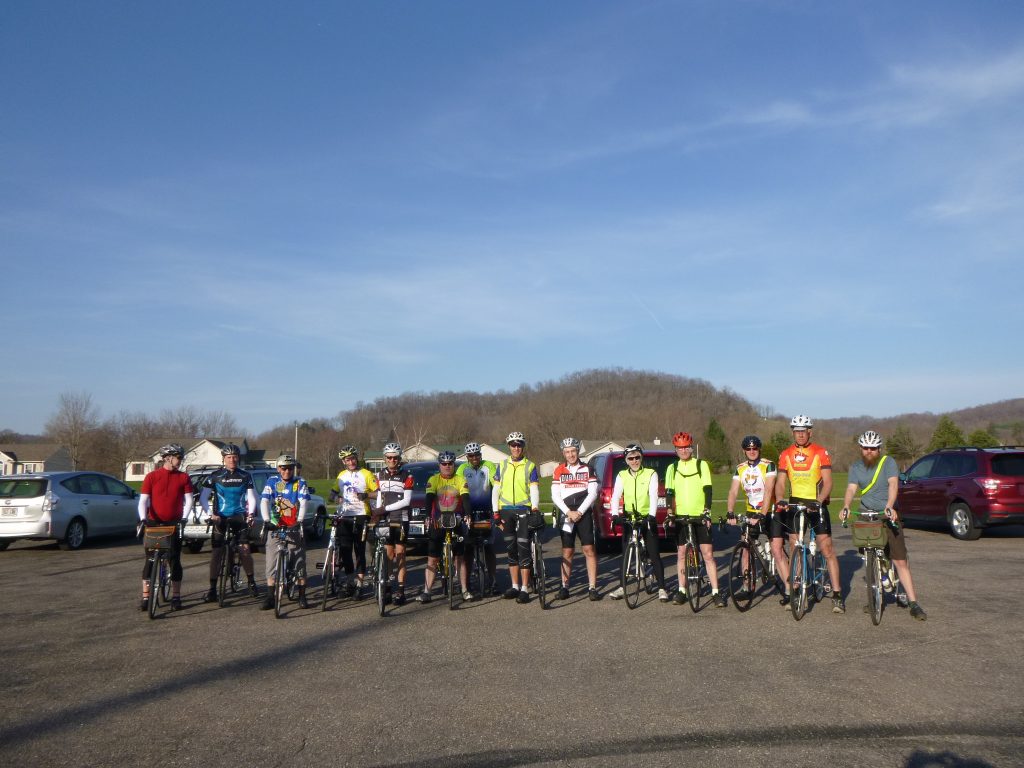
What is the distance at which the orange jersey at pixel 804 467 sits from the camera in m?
9.27

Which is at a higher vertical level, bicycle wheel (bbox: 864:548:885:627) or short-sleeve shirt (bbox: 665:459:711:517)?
short-sleeve shirt (bbox: 665:459:711:517)

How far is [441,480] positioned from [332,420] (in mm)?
124008

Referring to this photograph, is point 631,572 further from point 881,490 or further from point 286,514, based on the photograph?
point 286,514

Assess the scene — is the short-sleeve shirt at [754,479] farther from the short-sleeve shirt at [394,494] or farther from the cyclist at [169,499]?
the cyclist at [169,499]

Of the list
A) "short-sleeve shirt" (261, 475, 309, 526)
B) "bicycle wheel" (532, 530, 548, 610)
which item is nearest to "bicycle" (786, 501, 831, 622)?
"bicycle wheel" (532, 530, 548, 610)

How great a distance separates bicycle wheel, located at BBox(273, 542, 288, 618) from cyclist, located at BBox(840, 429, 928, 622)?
6.36m

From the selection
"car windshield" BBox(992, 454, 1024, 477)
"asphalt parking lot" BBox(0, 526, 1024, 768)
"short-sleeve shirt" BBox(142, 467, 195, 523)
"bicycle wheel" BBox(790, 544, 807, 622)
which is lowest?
"asphalt parking lot" BBox(0, 526, 1024, 768)

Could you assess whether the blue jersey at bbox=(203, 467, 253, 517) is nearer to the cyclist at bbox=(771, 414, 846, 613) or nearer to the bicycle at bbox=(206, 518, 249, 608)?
the bicycle at bbox=(206, 518, 249, 608)

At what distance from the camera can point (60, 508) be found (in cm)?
1606

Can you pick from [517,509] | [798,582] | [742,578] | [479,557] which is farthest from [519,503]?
[798,582]

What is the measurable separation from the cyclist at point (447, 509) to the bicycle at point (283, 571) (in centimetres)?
160

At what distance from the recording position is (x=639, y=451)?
1034 cm

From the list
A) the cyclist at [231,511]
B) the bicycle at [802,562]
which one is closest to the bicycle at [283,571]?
the cyclist at [231,511]

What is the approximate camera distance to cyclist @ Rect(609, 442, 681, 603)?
10.1 m
